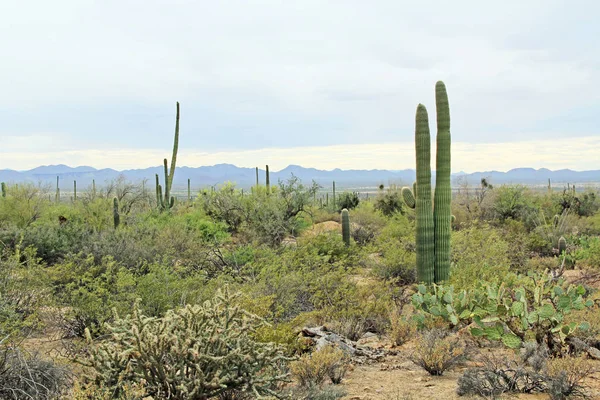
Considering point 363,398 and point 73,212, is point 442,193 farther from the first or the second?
point 73,212

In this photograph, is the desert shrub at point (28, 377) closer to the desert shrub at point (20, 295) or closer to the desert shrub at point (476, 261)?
the desert shrub at point (20, 295)

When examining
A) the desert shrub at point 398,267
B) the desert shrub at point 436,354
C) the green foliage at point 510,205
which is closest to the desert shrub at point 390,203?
the green foliage at point 510,205

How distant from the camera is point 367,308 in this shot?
8.63 m

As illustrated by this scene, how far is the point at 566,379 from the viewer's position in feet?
17.9

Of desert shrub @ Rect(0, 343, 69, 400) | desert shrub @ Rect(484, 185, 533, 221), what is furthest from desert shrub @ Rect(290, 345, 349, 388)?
desert shrub @ Rect(484, 185, 533, 221)

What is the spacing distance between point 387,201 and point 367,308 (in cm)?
2035

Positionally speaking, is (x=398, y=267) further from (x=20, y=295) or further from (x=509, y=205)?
(x=509, y=205)

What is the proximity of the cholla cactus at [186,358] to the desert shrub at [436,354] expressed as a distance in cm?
249

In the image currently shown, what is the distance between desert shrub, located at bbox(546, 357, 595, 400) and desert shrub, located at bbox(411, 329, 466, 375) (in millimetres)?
1108

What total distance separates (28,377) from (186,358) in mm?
2223

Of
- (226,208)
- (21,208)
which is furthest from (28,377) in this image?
(226,208)

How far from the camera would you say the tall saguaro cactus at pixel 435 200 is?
1124 centimetres

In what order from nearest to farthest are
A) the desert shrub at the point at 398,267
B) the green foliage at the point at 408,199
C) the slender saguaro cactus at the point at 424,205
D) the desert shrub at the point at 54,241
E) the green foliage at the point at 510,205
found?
1. the slender saguaro cactus at the point at 424,205
2. the desert shrub at the point at 398,267
3. the desert shrub at the point at 54,241
4. the green foliage at the point at 408,199
5. the green foliage at the point at 510,205

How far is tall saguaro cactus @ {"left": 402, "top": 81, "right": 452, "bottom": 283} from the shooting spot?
11.2m
